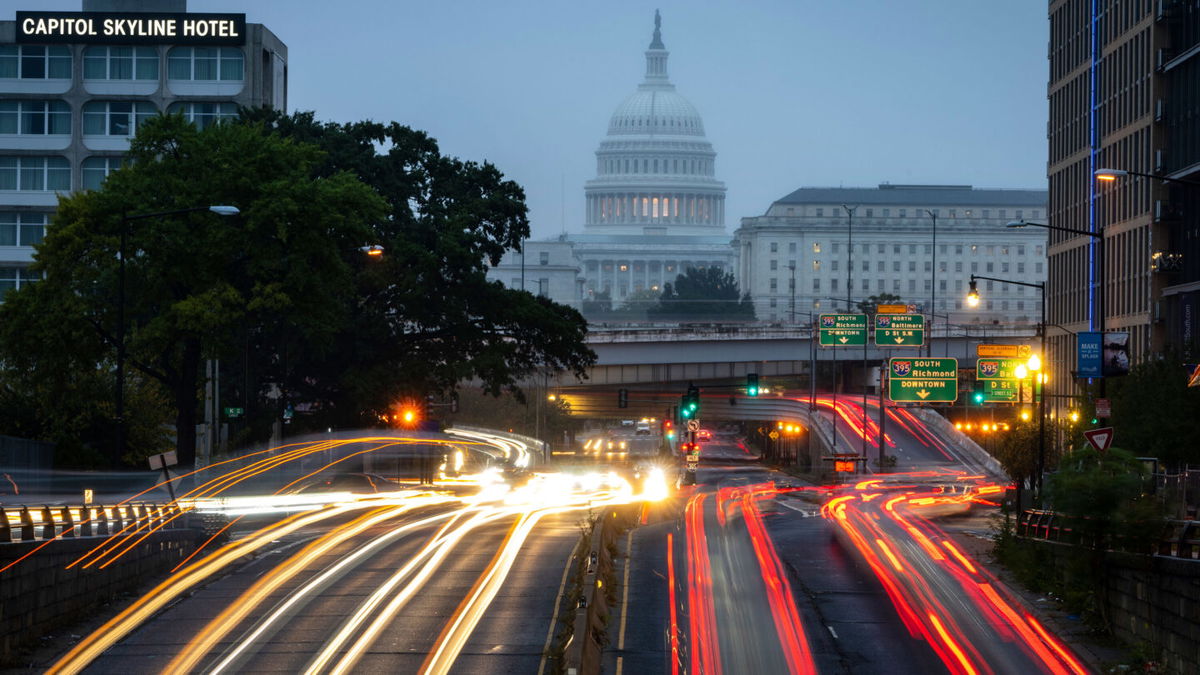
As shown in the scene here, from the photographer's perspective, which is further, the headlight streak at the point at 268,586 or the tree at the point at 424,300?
the tree at the point at 424,300

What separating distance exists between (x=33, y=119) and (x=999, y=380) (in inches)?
2354

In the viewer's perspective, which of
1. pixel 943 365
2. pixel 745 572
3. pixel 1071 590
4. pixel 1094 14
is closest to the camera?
pixel 1071 590

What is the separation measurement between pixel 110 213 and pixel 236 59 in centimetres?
4551

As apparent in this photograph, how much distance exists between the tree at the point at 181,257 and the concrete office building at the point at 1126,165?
102 ft

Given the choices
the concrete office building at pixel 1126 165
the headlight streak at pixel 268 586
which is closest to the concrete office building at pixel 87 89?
the concrete office building at pixel 1126 165

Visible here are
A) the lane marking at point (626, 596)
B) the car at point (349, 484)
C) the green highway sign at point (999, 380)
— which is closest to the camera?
the lane marking at point (626, 596)

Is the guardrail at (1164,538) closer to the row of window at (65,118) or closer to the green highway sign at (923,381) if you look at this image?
the green highway sign at (923,381)

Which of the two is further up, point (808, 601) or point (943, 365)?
point (943, 365)

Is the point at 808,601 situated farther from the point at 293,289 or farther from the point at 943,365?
the point at 943,365

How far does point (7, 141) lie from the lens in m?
103

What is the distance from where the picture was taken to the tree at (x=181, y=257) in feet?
192

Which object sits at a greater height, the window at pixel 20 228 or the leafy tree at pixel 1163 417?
the window at pixel 20 228

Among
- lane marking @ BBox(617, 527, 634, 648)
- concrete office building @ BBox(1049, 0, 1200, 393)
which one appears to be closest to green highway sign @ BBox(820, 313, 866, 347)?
concrete office building @ BBox(1049, 0, 1200, 393)

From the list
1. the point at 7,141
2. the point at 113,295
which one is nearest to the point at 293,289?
the point at 113,295
